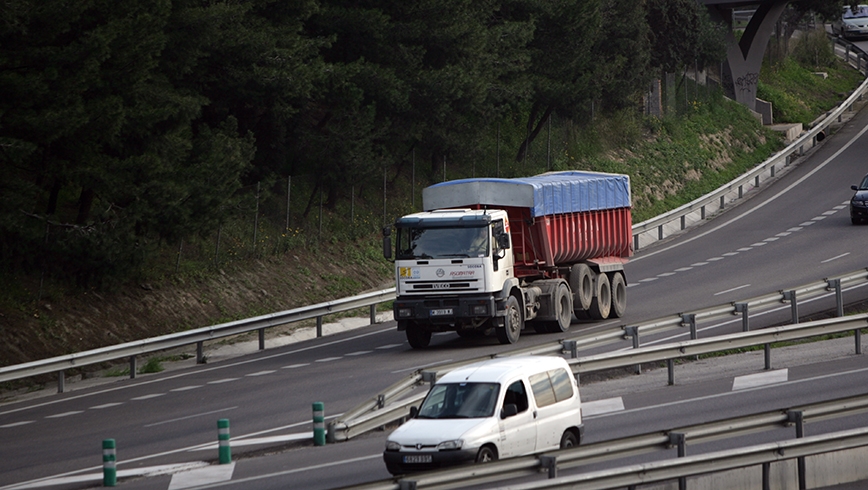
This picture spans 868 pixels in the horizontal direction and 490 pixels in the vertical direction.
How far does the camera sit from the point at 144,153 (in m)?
28.0

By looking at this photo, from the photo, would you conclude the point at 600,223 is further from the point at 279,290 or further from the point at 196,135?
the point at 196,135

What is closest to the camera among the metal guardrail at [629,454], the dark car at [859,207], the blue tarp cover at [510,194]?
the metal guardrail at [629,454]

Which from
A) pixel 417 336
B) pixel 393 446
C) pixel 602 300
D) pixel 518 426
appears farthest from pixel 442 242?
pixel 393 446

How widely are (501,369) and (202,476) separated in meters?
4.11

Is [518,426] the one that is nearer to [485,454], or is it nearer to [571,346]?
[485,454]

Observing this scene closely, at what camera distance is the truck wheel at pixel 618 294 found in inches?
1169

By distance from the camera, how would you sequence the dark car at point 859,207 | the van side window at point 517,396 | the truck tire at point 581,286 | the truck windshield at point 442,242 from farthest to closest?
the dark car at point 859,207 < the truck tire at point 581,286 < the truck windshield at point 442,242 < the van side window at point 517,396

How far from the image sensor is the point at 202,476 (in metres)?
15.7

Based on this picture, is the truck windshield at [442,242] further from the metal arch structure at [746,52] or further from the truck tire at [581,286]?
the metal arch structure at [746,52]

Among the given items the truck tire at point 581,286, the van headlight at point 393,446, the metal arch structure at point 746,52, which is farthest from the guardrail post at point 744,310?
the metal arch structure at point 746,52

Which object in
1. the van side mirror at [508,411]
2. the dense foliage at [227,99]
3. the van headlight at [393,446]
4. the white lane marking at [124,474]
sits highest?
the dense foliage at [227,99]

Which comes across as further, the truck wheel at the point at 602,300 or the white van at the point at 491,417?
the truck wheel at the point at 602,300

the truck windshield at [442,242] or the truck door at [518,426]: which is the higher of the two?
the truck windshield at [442,242]

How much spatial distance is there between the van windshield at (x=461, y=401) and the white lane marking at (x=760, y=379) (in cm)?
704
